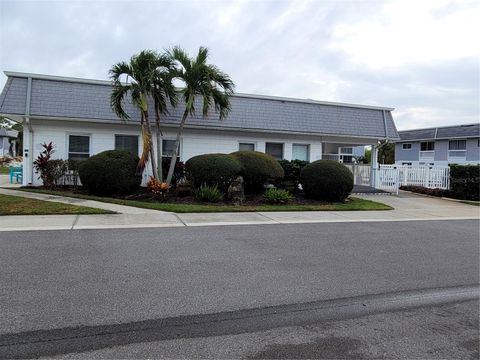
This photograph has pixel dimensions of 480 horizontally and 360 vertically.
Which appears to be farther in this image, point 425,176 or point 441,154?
point 441,154

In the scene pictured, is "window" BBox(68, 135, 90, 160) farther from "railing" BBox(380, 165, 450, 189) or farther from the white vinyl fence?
"railing" BBox(380, 165, 450, 189)

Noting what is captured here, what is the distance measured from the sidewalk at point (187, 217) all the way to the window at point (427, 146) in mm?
32843

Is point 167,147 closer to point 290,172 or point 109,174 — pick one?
point 109,174

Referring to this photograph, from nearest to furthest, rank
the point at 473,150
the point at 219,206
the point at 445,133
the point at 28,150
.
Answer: the point at 219,206 < the point at 28,150 < the point at 473,150 < the point at 445,133

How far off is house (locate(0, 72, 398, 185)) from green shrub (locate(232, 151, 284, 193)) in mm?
2796

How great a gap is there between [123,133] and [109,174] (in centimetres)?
356

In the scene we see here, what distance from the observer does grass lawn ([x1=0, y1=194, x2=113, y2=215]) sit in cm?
1042

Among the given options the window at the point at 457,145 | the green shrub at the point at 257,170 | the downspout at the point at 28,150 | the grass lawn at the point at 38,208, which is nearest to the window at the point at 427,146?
the window at the point at 457,145

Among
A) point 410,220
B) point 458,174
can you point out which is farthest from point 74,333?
point 458,174

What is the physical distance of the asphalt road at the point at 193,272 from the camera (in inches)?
166

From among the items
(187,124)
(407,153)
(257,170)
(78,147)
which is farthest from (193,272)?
(407,153)

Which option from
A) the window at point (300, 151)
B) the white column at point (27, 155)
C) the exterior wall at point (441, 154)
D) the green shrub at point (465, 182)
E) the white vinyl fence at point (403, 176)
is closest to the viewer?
the white column at point (27, 155)

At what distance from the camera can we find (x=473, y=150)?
132 ft

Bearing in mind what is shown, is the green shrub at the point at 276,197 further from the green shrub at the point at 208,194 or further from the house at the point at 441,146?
the house at the point at 441,146
